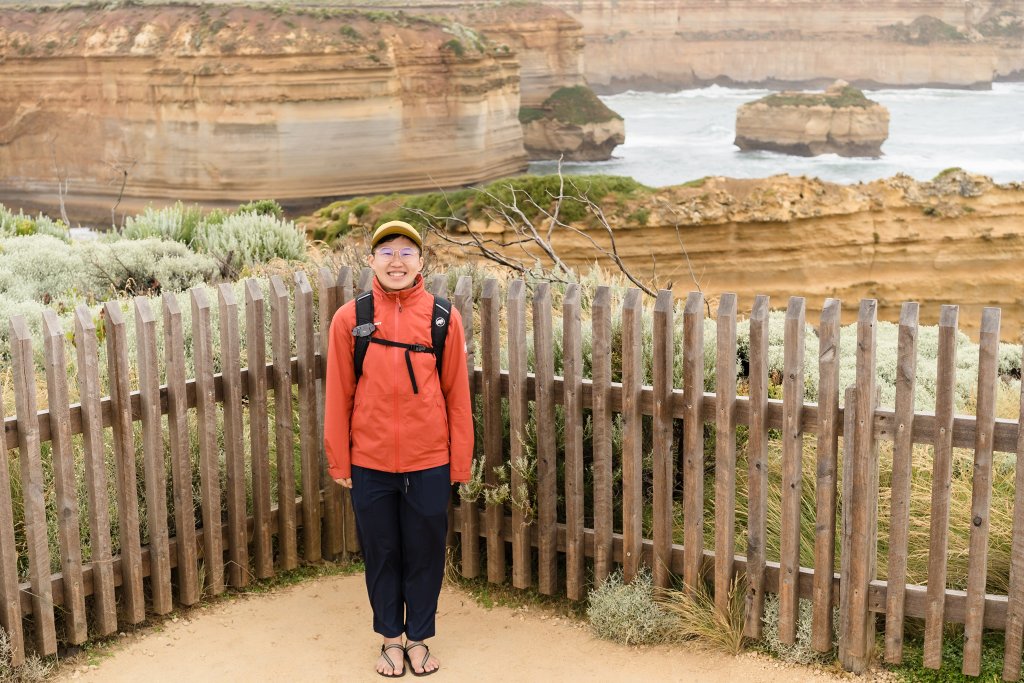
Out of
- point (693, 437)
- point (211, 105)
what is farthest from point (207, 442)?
point (211, 105)

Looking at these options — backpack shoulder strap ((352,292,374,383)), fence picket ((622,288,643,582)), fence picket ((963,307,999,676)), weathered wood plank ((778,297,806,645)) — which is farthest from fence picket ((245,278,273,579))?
fence picket ((963,307,999,676))

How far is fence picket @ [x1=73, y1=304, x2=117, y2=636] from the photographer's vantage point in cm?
442

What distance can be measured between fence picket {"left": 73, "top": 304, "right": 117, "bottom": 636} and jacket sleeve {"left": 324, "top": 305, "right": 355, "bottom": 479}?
954 millimetres

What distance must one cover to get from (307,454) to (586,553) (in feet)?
4.62

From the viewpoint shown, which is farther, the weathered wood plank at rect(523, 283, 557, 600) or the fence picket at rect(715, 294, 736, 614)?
the weathered wood plank at rect(523, 283, 557, 600)

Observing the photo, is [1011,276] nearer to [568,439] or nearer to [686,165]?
[568,439]

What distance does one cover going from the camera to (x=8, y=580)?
4.34 m

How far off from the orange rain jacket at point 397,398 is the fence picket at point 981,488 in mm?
1833

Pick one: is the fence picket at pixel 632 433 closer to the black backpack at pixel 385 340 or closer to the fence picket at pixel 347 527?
the black backpack at pixel 385 340

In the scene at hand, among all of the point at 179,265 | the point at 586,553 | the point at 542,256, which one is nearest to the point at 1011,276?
→ the point at 542,256

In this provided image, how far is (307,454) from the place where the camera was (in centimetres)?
541

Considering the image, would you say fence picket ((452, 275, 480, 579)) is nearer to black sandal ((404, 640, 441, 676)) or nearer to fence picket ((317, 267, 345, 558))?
fence picket ((317, 267, 345, 558))

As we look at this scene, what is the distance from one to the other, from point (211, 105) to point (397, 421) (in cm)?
5617

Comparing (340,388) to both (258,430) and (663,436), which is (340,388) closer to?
(258,430)
